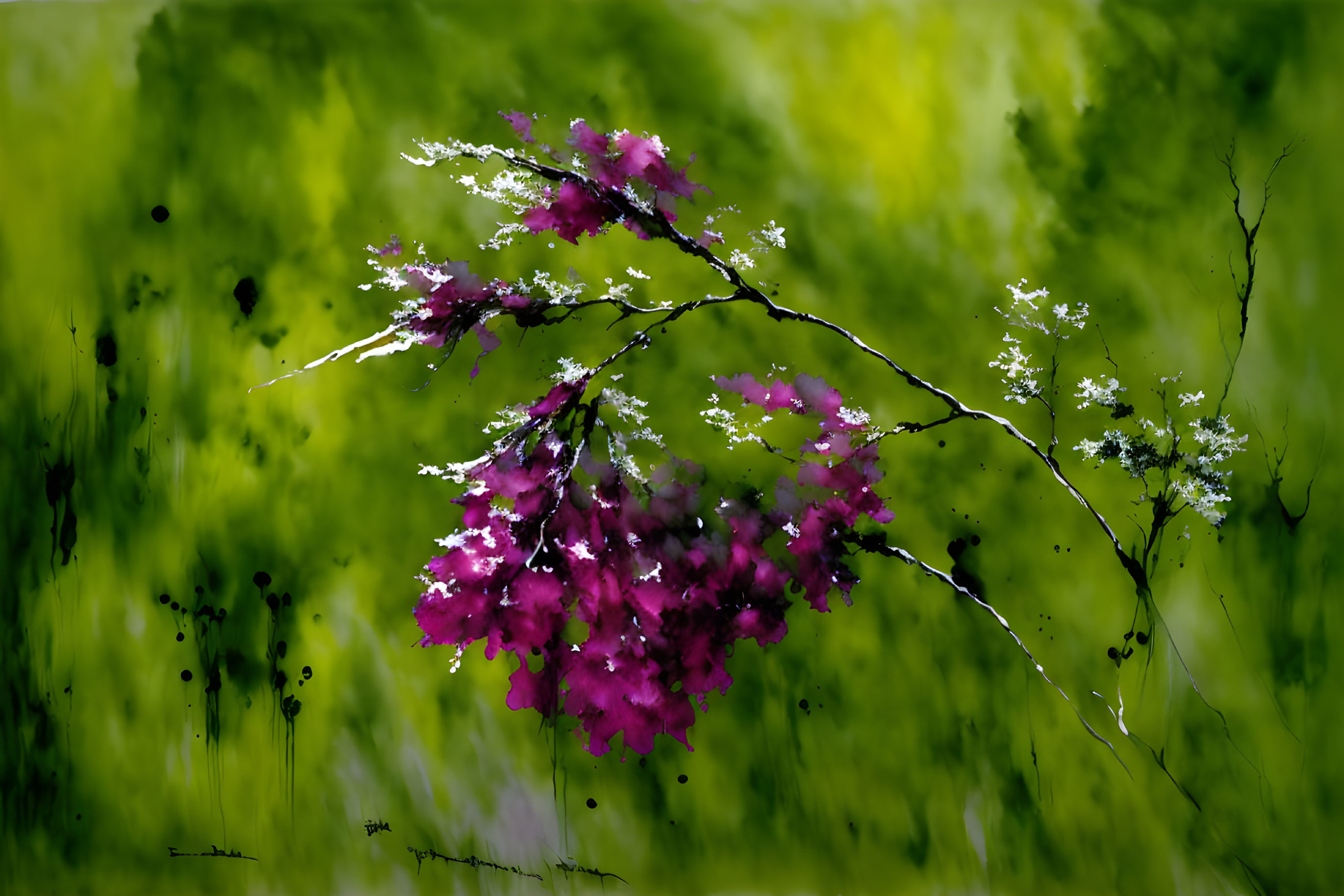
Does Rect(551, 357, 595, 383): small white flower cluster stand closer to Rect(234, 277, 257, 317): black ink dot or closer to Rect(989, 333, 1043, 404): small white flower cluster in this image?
Rect(234, 277, 257, 317): black ink dot

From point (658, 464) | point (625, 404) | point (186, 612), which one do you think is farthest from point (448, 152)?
point (186, 612)

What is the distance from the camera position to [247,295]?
1.66m

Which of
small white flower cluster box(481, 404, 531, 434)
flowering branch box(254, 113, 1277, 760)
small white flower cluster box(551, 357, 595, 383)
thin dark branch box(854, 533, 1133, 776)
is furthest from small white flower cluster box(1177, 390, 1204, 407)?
small white flower cluster box(481, 404, 531, 434)

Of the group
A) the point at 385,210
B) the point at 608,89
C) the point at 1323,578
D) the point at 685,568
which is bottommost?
the point at 1323,578

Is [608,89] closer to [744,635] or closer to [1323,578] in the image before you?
[744,635]

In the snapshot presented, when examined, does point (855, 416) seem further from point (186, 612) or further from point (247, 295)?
Result: point (186, 612)

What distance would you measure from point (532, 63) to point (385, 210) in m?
0.39

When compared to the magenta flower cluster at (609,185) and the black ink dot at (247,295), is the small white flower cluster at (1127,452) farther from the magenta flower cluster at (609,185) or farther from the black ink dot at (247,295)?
the black ink dot at (247,295)

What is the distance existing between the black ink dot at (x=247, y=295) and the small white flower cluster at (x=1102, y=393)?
5.13 ft

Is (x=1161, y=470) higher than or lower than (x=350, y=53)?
lower

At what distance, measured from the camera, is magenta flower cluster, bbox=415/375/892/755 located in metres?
1.50

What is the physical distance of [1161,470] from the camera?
5.31 ft

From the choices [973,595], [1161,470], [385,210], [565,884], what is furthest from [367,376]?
[1161,470]

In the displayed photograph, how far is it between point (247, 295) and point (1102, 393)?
163 centimetres
